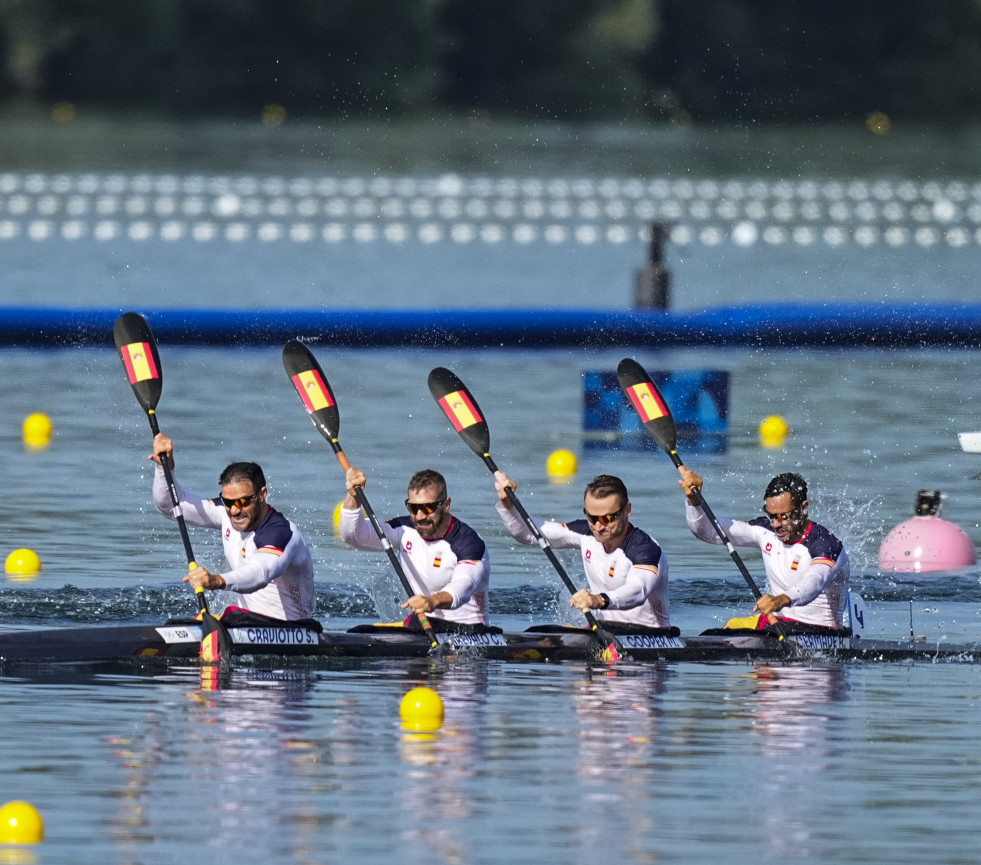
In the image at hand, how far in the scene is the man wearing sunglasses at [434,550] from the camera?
39.7 ft

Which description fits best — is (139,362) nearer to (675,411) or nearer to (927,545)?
(927,545)

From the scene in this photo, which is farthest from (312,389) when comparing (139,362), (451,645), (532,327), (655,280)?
(655,280)

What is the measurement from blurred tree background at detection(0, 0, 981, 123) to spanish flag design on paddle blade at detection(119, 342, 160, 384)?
57.9m

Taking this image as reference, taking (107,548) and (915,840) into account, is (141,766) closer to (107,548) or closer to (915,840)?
(915,840)

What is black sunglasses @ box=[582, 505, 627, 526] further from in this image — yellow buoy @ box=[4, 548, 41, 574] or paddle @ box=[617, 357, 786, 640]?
yellow buoy @ box=[4, 548, 41, 574]

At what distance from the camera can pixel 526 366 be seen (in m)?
A: 25.9

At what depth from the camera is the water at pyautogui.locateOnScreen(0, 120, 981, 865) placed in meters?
8.59

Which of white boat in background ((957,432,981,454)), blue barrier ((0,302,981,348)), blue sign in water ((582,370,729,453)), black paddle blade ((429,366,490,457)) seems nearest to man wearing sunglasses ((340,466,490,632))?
black paddle blade ((429,366,490,457))

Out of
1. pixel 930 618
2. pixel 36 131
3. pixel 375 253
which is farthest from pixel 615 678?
pixel 36 131

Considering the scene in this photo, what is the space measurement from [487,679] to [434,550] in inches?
Result: 40.4

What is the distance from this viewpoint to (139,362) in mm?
13672

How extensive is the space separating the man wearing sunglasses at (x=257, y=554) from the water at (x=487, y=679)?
0.43 m

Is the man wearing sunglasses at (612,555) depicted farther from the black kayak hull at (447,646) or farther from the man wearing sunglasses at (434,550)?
the man wearing sunglasses at (434,550)

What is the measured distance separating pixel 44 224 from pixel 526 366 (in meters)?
19.1
